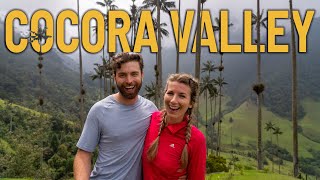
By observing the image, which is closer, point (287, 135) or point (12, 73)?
point (12, 73)

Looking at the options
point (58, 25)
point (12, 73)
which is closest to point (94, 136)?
point (58, 25)

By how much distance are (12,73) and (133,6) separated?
107 meters

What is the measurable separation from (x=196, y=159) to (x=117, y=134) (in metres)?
0.71

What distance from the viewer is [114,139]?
360cm

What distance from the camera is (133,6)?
142ft

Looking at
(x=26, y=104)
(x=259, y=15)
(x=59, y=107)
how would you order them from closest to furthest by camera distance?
(x=259, y=15), (x=26, y=104), (x=59, y=107)

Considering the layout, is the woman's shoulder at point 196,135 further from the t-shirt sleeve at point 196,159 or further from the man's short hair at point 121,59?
the man's short hair at point 121,59

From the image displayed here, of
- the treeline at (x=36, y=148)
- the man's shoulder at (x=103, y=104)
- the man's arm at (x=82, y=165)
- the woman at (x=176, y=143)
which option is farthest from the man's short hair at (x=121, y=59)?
the treeline at (x=36, y=148)

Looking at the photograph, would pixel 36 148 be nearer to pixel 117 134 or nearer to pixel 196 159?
pixel 117 134

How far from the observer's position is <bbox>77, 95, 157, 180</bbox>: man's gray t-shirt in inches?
141

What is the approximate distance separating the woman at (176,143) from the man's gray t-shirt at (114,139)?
0.36ft

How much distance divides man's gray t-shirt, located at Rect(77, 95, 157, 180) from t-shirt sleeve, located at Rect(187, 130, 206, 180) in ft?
1.55

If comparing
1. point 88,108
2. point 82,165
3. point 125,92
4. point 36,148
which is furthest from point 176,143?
point 88,108

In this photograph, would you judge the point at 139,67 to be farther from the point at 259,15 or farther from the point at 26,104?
the point at 26,104
